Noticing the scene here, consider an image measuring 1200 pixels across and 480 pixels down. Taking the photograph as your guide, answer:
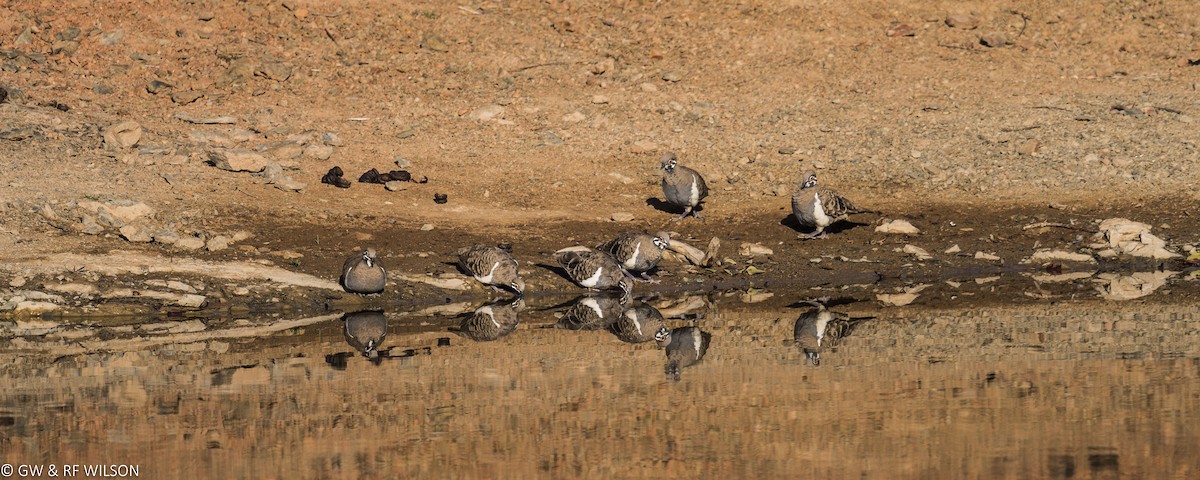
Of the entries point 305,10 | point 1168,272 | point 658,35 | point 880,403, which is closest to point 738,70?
point 658,35

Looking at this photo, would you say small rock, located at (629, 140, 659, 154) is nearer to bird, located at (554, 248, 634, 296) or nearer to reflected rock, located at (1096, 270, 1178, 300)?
bird, located at (554, 248, 634, 296)

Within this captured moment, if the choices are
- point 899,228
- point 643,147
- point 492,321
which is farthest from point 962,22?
point 492,321

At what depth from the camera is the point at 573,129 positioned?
22.9m

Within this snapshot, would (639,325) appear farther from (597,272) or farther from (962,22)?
(962,22)

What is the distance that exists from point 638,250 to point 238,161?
6.73m

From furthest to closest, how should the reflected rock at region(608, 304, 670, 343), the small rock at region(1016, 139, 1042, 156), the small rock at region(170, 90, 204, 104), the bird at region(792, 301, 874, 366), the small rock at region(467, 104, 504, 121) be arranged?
the small rock at region(170, 90, 204, 104), the small rock at region(467, 104, 504, 121), the small rock at region(1016, 139, 1042, 156), the reflected rock at region(608, 304, 670, 343), the bird at region(792, 301, 874, 366)

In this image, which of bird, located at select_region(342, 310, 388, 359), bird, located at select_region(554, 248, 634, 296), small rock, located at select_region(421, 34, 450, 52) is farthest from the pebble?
small rock, located at select_region(421, 34, 450, 52)

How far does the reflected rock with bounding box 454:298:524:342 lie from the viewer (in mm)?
14555

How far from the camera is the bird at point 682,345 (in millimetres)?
13031

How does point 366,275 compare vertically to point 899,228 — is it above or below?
below

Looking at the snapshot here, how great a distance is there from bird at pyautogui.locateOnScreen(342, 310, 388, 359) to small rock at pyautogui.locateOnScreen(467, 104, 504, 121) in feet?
25.2

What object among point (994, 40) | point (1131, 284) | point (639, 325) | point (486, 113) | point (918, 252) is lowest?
point (639, 325)

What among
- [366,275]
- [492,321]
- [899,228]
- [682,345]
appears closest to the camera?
[682,345]

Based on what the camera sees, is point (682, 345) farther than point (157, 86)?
No
